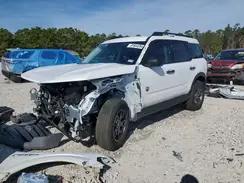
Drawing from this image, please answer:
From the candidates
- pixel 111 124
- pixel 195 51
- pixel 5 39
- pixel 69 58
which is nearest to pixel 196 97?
pixel 195 51

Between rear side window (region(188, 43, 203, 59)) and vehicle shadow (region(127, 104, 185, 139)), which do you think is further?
rear side window (region(188, 43, 203, 59))

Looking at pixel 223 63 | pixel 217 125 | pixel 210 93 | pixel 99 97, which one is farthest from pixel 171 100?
pixel 223 63

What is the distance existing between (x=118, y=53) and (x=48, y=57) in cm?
1119

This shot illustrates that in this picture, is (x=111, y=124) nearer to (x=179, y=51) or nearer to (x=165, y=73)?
(x=165, y=73)

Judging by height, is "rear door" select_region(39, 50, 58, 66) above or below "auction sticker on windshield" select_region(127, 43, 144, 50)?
below

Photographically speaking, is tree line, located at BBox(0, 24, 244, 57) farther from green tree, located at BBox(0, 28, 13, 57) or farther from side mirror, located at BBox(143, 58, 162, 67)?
side mirror, located at BBox(143, 58, 162, 67)

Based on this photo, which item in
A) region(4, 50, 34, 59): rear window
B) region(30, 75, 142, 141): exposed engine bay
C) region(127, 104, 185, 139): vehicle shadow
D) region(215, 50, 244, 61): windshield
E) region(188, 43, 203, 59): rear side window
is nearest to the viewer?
region(30, 75, 142, 141): exposed engine bay

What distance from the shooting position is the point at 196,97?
8977 mm

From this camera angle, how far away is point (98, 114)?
18.5ft

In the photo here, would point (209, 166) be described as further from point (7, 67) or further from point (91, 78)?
point (7, 67)

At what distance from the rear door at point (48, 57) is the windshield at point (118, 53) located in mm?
10020

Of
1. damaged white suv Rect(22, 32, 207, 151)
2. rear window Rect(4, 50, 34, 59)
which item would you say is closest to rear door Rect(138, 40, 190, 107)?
damaged white suv Rect(22, 32, 207, 151)

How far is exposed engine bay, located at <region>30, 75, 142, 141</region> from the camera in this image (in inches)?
215

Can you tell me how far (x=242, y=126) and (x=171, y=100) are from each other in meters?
1.68
